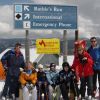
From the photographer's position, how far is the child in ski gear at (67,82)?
11.7 metres

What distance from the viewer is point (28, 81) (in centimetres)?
1164

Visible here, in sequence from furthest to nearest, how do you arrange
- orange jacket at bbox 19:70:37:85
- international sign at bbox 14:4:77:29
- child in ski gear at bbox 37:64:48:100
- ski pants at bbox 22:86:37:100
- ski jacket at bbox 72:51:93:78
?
international sign at bbox 14:4:77:29 < child in ski gear at bbox 37:64:48:100 < ski jacket at bbox 72:51:93:78 < orange jacket at bbox 19:70:37:85 < ski pants at bbox 22:86:37:100

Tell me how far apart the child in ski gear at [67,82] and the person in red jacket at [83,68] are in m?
0.20

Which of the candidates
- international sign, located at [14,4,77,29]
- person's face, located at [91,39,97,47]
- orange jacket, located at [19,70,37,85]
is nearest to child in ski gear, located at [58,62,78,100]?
orange jacket, located at [19,70,37,85]

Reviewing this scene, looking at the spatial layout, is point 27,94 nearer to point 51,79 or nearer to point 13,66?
point 51,79

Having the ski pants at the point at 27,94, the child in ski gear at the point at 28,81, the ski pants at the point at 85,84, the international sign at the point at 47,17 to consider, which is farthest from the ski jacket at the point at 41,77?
the international sign at the point at 47,17

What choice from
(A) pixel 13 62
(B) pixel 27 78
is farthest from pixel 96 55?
(A) pixel 13 62

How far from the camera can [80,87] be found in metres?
12.0

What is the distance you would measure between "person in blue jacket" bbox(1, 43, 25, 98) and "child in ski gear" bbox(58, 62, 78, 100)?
1167 millimetres

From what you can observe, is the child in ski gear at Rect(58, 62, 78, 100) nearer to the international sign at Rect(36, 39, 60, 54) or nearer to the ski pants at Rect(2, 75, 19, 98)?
the ski pants at Rect(2, 75, 19, 98)

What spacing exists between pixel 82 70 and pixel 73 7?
741 cm

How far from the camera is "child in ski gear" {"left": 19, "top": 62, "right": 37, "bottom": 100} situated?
11.5 m

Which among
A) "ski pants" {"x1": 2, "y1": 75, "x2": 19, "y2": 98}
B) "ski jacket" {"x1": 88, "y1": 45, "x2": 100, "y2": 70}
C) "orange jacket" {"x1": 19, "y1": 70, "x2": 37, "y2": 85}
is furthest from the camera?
"ski pants" {"x1": 2, "y1": 75, "x2": 19, "y2": 98}

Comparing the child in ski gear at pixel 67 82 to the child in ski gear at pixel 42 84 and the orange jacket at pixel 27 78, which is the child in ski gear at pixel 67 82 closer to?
the child in ski gear at pixel 42 84
